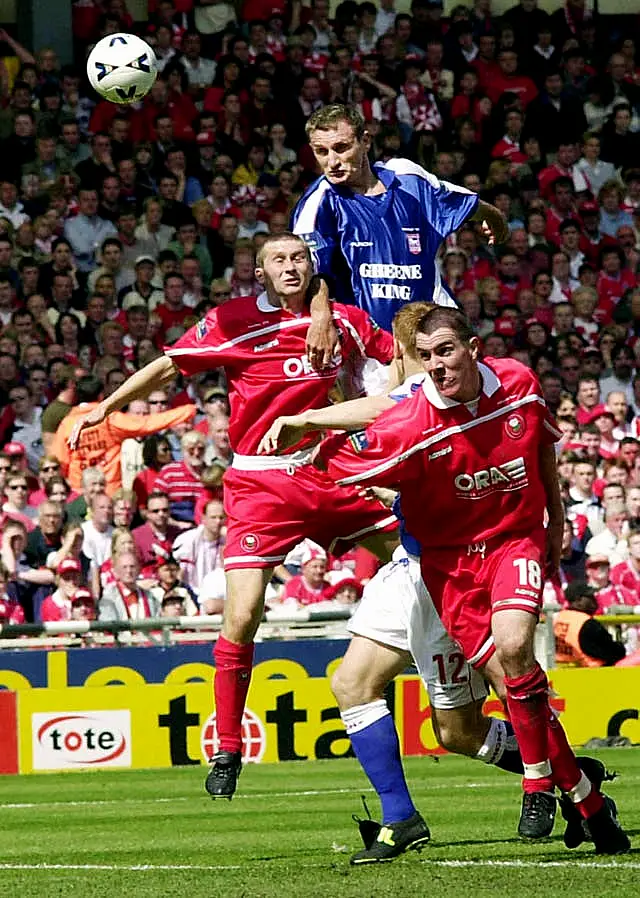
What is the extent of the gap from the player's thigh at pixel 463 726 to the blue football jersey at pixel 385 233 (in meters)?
2.37

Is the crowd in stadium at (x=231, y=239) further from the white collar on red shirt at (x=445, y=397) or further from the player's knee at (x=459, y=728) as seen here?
the white collar on red shirt at (x=445, y=397)

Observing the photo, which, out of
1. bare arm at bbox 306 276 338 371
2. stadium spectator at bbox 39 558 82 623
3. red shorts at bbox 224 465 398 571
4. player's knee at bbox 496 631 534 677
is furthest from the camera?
stadium spectator at bbox 39 558 82 623

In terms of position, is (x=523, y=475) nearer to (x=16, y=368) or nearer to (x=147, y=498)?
(x=147, y=498)

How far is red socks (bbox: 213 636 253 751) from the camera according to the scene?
29.5 feet

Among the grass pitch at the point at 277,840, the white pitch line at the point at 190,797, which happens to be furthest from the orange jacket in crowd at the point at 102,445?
the white pitch line at the point at 190,797

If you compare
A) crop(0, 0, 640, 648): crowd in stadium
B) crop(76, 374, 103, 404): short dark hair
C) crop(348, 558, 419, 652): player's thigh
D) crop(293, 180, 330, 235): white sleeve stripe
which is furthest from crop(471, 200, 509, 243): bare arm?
crop(76, 374, 103, 404): short dark hair

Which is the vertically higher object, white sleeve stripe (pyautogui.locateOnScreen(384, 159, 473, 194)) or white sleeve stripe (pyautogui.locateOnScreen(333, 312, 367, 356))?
white sleeve stripe (pyautogui.locateOnScreen(384, 159, 473, 194))

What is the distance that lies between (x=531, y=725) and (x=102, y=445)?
9.51 m

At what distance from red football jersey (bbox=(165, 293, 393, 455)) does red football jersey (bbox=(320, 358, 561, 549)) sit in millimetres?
1666

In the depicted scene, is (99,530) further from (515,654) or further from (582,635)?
(515,654)

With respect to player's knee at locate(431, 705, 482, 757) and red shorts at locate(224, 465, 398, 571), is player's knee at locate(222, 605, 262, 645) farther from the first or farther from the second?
player's knee at locate(431, 705, 482, 757)

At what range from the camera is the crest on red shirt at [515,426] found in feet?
24.2

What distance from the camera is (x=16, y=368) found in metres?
17.3

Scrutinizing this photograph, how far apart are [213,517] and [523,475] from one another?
8093 mm
